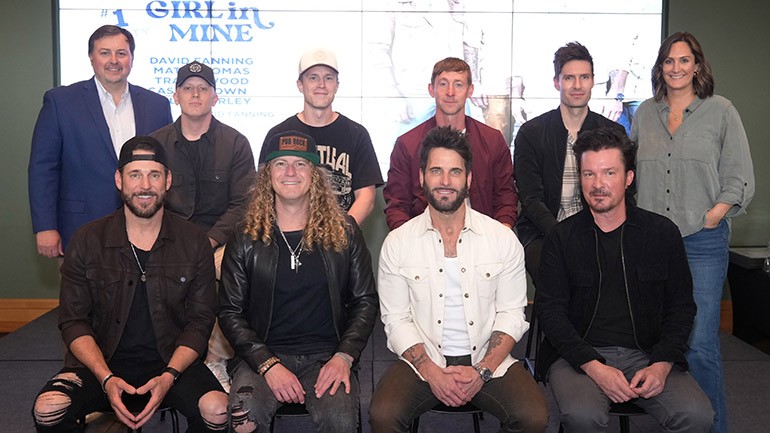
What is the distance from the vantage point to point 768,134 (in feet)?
19.0

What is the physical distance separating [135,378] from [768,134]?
4.96 m

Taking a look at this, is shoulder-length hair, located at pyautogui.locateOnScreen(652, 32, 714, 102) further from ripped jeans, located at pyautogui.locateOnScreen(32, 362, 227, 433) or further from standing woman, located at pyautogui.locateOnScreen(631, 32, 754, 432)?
ripped jeans, located at pyautogui.locateOnScreen(32, 362, 227, 433)

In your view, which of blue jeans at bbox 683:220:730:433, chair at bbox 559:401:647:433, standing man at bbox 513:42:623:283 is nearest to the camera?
chair at bbox 559:401:647:433

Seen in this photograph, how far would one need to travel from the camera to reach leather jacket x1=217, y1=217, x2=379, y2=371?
290cm

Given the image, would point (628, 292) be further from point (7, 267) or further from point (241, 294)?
point (7, 267)

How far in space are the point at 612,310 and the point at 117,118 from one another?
2.54 metres

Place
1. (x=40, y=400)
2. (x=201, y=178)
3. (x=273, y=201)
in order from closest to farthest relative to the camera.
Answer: (x=40, y=400) → (x=273, y=201) → (x=201, y=178)

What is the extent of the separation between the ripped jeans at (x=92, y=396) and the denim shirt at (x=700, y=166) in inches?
80.4

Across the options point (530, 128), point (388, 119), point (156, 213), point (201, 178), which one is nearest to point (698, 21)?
point (388, 119)

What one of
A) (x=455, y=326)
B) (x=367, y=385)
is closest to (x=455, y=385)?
(x=455, y=326)

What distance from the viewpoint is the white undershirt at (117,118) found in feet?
12.6

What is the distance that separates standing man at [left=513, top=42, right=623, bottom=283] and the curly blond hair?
0.95 m

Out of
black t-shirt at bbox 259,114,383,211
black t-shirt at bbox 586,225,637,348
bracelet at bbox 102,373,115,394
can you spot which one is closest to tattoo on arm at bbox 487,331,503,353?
black t-shirt at bbox 586,225,637,348

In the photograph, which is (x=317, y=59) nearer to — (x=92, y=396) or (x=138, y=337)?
(x=138, y=337)
